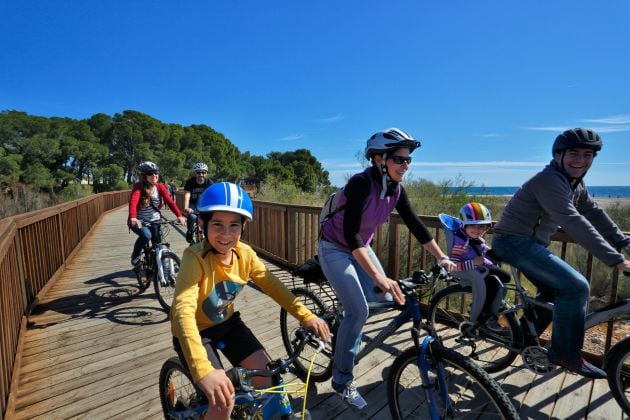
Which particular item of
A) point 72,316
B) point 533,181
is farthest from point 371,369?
point 72,316

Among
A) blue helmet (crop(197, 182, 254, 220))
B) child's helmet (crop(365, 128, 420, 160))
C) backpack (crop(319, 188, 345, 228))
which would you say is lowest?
backpack (crop(319, 188, 345, 228))

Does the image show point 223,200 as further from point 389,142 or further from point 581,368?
point 581,368

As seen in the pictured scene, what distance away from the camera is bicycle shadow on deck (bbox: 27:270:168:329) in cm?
424

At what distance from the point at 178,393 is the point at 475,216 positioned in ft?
9.70

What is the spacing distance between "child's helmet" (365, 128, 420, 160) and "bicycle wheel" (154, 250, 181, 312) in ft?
10.8

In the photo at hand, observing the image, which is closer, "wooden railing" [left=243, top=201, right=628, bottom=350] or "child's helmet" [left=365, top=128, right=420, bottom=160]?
"child's helmet" [left=365, top=128, right=420, bottom=160]

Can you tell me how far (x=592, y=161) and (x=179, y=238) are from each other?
34.8ft

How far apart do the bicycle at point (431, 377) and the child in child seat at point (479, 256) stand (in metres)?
0.68

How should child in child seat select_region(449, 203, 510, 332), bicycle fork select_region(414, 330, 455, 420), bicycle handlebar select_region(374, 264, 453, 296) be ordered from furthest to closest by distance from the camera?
1. child in child seat select_region(449, 203, 510, 332)
2. bicycle handlebar select_region(374, 264, 453, 296)
3. bicycle fork select_region(414, 330, 455, 420)

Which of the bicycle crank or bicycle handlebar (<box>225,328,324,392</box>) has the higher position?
bicycle handlebar (<box>225,328,324,392</box>)

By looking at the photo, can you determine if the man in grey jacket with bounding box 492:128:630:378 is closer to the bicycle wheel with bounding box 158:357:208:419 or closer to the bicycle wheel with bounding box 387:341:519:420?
the bicycle wheel with bounding box 387:341:519:420

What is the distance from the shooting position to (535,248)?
8.58ft

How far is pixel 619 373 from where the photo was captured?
2.37 meters

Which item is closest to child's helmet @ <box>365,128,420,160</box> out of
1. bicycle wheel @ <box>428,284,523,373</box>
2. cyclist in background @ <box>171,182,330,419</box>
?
cyclist in background @ <box>171,182,330,419</box>
